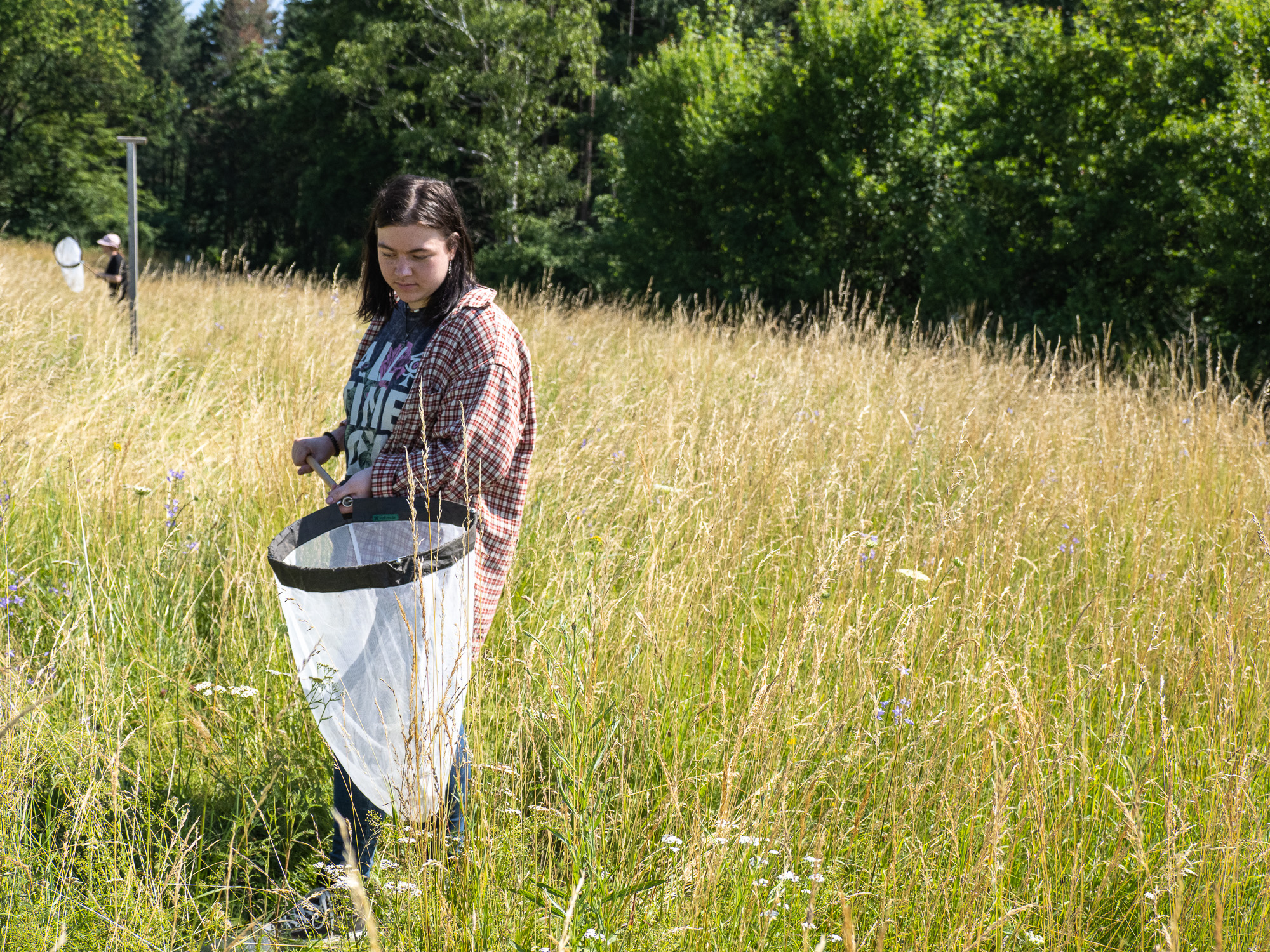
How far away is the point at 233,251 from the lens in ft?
126

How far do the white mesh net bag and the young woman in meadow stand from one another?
7 centimetres

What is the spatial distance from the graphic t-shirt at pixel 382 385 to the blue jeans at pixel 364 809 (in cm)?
60

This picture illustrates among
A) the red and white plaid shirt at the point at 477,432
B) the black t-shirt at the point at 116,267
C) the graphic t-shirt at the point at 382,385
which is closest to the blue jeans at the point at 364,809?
the red and white plaid shirt at the point at 477,432

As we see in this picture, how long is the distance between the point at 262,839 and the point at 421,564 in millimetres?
889

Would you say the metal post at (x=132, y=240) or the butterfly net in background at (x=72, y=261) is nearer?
the metal post at (x=132, y=240)

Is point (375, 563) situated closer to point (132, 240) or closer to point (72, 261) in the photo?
point (132, 240)

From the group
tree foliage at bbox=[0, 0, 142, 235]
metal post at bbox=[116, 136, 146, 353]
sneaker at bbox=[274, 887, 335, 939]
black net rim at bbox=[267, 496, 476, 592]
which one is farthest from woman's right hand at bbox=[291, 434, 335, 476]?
tree foliage at bbox=[0, 0, 142, 235]

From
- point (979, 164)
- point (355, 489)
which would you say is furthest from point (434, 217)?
point (979, 164)

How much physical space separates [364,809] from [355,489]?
618 millimetres

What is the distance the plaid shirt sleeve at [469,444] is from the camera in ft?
5.58

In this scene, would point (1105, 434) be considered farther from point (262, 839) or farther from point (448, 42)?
point (448, 42)

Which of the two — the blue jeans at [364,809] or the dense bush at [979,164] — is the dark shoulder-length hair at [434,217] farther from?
the dense bush at [979,164]

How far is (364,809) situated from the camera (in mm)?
1755

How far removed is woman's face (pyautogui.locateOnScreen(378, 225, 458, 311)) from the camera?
1815 millimetres
